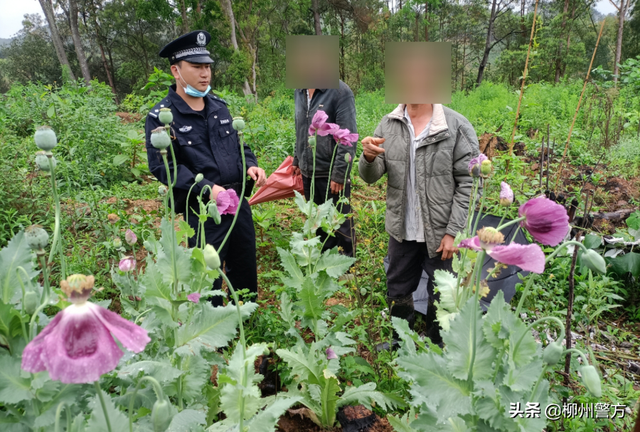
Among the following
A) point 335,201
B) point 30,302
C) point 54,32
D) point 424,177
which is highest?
point 54,32

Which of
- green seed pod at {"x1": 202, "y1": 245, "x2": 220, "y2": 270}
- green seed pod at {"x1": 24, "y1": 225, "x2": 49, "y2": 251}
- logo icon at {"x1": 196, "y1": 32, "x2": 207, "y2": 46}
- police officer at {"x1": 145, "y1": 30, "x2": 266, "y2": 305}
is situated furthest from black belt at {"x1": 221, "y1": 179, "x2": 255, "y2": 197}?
green seed pod at {"x1": 24, "y1": 225, "x2": 49, "y2": 251}

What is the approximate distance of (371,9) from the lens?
24.0 metres

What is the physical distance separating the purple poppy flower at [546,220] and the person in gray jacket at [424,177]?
875 mm

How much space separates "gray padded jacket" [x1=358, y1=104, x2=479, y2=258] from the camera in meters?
1.96

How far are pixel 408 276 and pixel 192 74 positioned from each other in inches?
67.4

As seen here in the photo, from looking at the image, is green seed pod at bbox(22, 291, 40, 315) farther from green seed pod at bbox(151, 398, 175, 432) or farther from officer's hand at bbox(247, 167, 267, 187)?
officer's hand at bbox(247, 167, 267, 187)

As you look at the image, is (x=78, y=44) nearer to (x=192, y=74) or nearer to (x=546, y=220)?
(x=192, y=74)

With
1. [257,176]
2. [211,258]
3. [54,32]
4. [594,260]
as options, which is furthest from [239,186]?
[54,32]

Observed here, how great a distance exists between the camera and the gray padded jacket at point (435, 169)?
77.1 inches

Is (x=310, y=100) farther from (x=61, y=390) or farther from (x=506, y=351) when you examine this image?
(x=61, y=390)

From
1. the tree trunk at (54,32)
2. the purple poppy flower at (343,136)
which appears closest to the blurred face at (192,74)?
the purple poppy flower at (343,136)

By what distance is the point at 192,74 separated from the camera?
2.26 meters

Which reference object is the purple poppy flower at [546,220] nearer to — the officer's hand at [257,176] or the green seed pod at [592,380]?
the green seed pod at [592,380]

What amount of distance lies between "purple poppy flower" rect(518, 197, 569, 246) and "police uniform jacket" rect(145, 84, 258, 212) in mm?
1642
